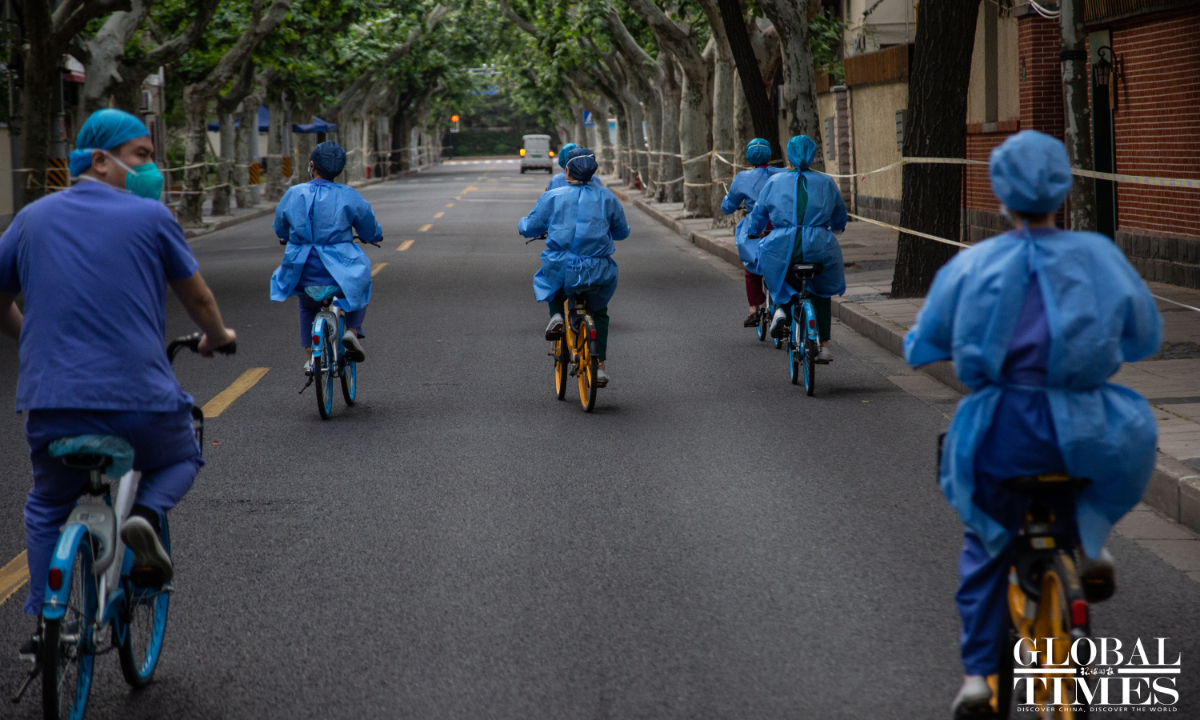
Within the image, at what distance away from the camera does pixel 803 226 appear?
9.95 metres

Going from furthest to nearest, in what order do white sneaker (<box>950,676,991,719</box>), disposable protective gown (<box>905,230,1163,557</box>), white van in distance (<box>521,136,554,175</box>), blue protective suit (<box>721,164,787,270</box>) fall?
white van in distance (<box>521,136,554,175</box>)
blue protective suit (<box>721,164,787,270</box>)
white sneaker (<box>950,676,991,719</box>)
disposable protective gown (<box>905,230,1163,557</box>)

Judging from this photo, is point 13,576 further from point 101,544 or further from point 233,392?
point 233,392

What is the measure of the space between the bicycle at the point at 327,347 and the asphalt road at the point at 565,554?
22cm

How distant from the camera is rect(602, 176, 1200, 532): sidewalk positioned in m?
6.40

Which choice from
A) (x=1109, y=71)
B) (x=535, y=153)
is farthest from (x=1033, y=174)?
(x=535, y=153)

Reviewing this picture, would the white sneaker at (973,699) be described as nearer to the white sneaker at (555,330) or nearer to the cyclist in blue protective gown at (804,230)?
the white sneaker at (555,330)

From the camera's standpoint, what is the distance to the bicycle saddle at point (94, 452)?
3811 millimetres

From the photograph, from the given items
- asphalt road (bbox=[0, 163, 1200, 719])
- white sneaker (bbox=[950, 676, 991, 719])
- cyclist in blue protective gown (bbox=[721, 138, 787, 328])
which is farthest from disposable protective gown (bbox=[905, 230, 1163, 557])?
cyclist in blue protective gown (bbox=[721, 138, 787, 328])

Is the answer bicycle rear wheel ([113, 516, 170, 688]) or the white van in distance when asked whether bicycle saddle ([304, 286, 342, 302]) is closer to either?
bicycle rear wheel ([113, 516, 170, 688])

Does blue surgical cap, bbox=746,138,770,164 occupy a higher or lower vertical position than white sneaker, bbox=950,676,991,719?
higher

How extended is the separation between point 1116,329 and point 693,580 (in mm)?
2336

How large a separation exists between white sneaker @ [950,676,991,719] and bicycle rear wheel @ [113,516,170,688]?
230cm

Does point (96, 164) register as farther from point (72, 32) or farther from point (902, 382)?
point (72, 32)

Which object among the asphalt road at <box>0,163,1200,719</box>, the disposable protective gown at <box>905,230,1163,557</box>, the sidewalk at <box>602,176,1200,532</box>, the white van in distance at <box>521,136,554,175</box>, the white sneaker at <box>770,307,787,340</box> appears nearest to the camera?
the disposable protective gown at <box>905,230,1163,557</box>
